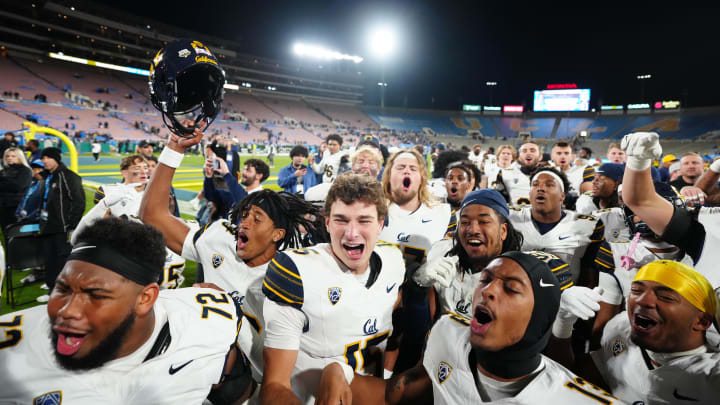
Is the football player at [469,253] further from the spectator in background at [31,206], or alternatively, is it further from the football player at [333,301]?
the spectator in background at [31,206]

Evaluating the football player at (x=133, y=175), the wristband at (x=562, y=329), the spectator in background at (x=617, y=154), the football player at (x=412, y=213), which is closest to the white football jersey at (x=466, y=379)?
the wristband at (x=562, y=329)

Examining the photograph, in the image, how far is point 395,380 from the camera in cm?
203

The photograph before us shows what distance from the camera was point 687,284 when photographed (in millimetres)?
1852

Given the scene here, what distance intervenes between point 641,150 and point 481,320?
5.15 feet

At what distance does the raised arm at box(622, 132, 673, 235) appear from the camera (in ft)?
7.34

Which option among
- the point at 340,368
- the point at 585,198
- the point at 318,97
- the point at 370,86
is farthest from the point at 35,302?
the point at 370,86

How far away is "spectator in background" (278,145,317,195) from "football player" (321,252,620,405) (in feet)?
17.6

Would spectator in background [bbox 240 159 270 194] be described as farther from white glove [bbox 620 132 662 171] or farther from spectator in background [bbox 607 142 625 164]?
spectator in background [bbox 607 142 625 164]

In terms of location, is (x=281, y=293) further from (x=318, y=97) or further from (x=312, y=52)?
(x=318, y=97)

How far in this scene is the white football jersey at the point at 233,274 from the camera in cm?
238

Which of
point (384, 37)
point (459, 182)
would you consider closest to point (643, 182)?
point (459, 182)

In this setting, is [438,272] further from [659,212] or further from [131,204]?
[131,204]

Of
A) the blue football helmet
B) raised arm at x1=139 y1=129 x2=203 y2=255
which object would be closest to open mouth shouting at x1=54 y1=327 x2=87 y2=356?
raised arm at x1=139 y1=129 x2=203 y2=255

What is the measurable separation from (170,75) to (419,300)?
2.28 metres
